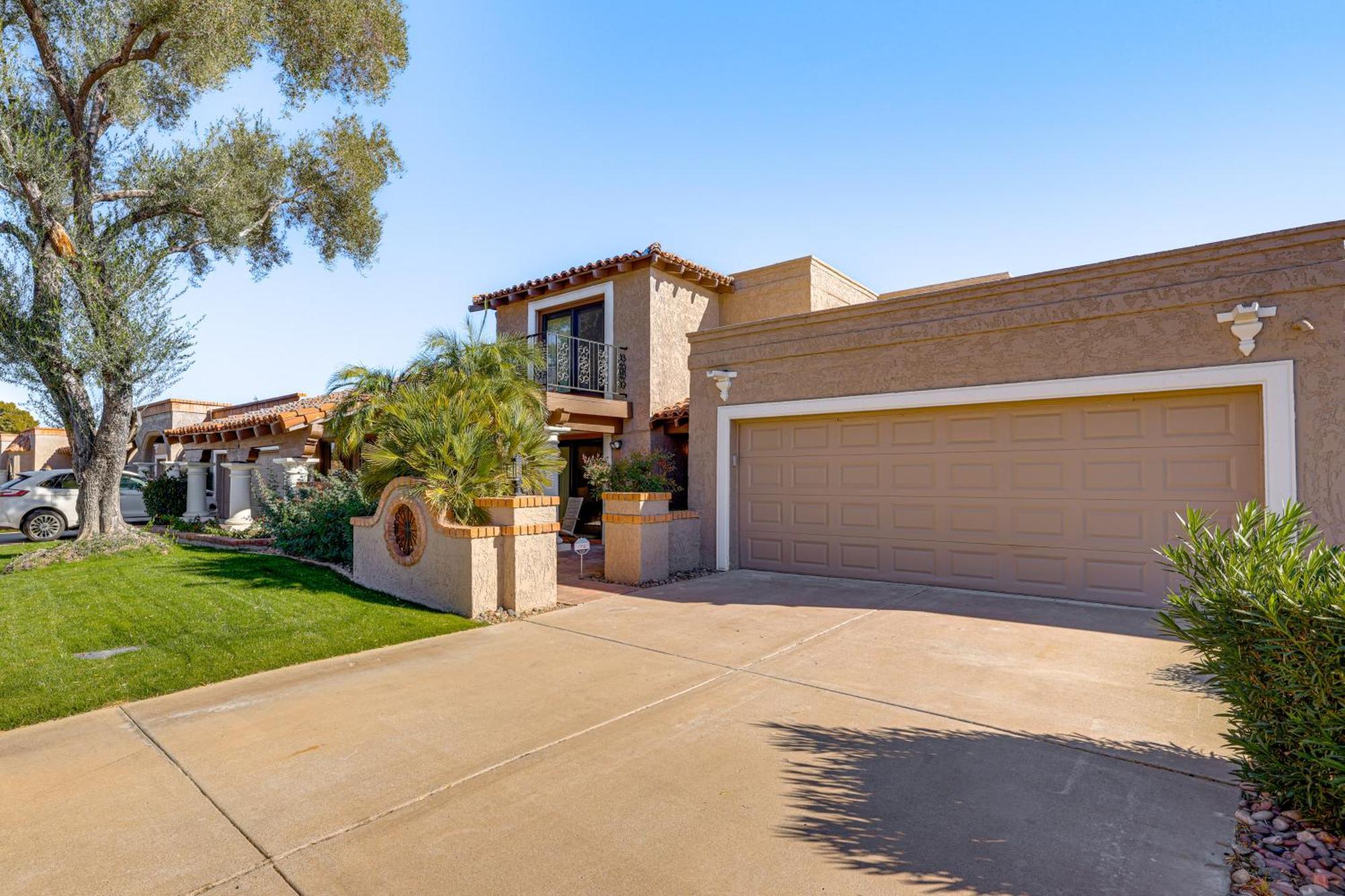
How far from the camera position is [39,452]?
29.9 m

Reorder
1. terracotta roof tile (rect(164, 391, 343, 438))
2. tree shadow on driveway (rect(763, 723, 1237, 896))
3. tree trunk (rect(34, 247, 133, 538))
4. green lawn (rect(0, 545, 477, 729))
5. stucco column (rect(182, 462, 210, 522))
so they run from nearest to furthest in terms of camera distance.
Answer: tree shadow on driveway (rect(763, 723, 1237, 896)) < green lawn (rect(0, 545, 477, 729)) < tree trunk (rect(34, 247, 133, 538)) < terracotta roof tile (rect(164, 391, 343, 438)) < stucco column (rect(182, 462, 210, 522))

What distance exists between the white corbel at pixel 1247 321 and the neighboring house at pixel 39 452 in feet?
129

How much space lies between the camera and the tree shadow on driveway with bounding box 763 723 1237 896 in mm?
2828

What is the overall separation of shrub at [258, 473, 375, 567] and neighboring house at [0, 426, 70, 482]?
25753 millimetres

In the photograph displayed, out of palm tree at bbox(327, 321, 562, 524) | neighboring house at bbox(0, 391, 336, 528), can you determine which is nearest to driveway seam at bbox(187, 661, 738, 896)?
palm tree at bbox(327, 321, 562, 524)

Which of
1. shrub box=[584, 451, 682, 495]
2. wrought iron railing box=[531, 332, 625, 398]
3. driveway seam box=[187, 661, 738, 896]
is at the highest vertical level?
wrought iron railing box=[531, 332, 625, 398]

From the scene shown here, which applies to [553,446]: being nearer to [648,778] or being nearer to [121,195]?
[648,778]

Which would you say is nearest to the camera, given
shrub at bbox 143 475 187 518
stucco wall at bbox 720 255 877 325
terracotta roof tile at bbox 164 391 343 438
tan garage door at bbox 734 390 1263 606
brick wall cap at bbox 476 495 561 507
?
tan garage door at bbox 734 390 1263 606

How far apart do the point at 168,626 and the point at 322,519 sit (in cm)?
446

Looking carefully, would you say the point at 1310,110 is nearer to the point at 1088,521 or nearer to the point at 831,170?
the point at 1088,521

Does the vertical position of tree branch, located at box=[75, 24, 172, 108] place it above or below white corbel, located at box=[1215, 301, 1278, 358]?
above

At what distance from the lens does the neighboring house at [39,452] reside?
2995cm

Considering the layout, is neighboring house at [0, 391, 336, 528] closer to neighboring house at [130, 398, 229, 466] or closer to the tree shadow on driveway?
neighboring house at [130, 398, 229, 466]

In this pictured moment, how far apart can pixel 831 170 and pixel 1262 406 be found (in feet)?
24.2
